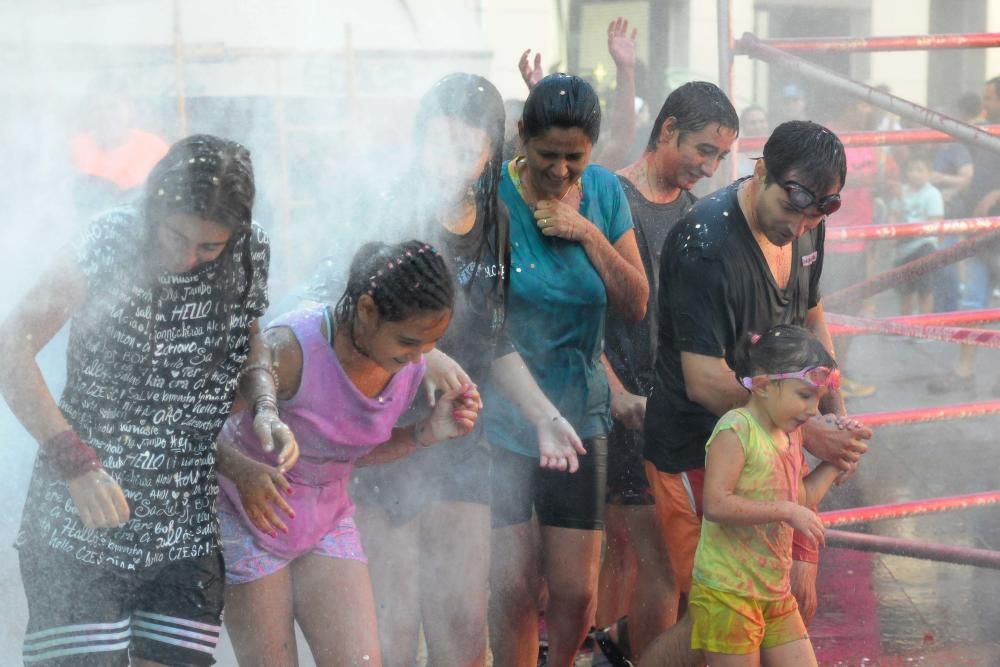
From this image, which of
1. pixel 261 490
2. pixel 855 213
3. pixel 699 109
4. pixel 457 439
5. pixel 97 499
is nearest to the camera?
pixel 97 499

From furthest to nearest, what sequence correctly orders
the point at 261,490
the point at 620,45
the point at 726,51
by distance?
the point at 726,51 → the point at 620,45 → the point at 261,490

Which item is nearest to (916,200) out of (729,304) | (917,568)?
(917,568)

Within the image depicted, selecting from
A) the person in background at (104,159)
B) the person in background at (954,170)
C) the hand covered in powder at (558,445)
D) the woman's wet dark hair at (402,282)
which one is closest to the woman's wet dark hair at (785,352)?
the hand covered in powder at (558,445)

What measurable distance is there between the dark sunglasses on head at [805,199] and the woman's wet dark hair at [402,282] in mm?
878

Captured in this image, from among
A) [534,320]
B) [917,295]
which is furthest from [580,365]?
[917,295]

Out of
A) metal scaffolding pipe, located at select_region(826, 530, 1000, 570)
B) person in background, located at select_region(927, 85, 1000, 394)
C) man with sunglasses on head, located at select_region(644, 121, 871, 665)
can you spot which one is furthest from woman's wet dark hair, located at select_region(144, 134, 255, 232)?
person in background, located at select_region(927, 85, 1000, 394)

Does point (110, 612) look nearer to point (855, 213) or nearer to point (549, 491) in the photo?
point (549, 491)

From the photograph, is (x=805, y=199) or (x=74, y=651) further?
(x=805, y=199)

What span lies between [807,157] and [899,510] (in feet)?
6.05

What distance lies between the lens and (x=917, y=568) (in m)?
5.04

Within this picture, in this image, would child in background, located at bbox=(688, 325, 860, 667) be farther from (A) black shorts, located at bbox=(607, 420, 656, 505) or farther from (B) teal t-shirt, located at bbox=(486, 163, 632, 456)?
(A) black shorts, located at bbox=(607, 420, 656, 505)

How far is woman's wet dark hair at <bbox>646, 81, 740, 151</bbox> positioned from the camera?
3770mm

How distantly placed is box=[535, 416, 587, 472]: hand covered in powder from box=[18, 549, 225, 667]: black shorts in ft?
2.79

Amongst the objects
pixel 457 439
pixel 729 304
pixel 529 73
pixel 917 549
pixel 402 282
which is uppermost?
pixel 529 73
